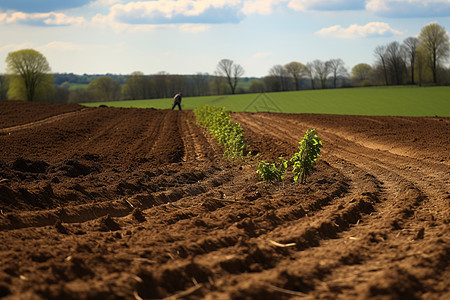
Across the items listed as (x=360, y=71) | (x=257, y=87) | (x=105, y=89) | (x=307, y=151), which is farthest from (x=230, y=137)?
(x=360, y=71)

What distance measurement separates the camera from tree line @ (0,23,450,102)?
3009 inches

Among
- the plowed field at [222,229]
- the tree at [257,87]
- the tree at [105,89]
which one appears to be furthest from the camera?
the tree at [257,87]

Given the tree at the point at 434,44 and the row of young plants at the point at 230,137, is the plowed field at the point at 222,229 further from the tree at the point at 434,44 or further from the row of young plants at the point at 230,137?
the tree at the point at 434,44

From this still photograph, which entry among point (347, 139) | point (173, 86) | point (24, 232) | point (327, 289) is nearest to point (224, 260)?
point (327, 289)

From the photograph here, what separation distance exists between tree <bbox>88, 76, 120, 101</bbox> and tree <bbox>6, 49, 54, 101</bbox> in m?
17.0

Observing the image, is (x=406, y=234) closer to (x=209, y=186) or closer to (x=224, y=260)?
(x=224, y=260)

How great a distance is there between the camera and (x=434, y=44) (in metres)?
79.7

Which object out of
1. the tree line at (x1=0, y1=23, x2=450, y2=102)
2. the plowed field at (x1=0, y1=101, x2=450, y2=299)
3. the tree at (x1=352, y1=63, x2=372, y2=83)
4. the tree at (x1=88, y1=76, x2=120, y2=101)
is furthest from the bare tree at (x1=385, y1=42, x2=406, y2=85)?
the plowed field at (x1=0, y1=101, x2=450, y2=299)

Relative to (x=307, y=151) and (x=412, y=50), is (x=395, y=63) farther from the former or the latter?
(x=307, y=151)

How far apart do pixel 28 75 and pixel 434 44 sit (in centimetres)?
6954

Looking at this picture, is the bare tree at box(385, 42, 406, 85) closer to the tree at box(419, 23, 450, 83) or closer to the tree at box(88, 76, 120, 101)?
the tree at box(419, 23, 450, 83)

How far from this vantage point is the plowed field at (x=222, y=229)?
16.5ft

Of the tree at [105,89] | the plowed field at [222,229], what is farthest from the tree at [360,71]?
the plowed field at [222,229]

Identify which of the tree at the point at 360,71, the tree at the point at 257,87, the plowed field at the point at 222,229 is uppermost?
the tree at the point at 360,71
